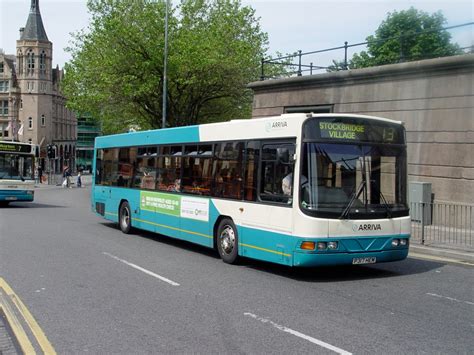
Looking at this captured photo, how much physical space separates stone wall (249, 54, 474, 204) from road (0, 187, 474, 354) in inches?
234

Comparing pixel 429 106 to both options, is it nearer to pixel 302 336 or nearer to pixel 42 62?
pixel 302 336

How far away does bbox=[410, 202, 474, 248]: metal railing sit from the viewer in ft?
44.5

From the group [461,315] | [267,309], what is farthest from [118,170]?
[461,315]

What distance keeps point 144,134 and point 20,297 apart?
25.9 ft

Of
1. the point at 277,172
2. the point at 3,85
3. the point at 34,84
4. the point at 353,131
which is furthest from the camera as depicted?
the point at 34,84

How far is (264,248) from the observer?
9672 millimetres

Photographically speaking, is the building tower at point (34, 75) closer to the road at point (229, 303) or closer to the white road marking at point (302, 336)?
the road at point (229, 303)

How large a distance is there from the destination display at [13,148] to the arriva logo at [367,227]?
1869 centimetres

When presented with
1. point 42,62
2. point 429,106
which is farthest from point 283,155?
point 42,62

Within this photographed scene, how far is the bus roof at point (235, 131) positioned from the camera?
30.3 ft

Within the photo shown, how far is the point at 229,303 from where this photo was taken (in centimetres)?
740

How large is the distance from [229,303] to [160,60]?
1097 inches

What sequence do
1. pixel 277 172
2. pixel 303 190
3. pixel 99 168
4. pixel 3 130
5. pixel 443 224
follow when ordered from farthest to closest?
pixel 3 130
pixel 99 168
pixel 443 224
pixel 277 172
pixel 303 190

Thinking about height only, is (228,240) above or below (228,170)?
below
